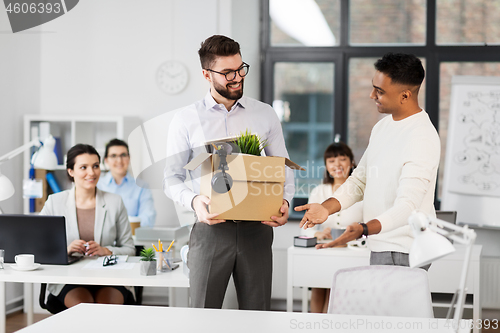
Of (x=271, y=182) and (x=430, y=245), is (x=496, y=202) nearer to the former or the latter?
(x=271, y=182)

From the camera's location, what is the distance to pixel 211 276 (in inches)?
81.1

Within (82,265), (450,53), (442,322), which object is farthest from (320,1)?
(442,322)

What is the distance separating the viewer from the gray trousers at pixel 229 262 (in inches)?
80.7

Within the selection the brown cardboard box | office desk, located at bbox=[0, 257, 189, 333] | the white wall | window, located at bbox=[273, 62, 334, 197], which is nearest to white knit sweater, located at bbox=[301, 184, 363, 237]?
window, located at bbox=[273, 62, 334, 197]

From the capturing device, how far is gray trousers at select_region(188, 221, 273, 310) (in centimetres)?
205

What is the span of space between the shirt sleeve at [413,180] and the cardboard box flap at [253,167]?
0.41 meters

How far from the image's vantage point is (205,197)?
1919mm

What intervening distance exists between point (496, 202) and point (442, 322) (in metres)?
2.92

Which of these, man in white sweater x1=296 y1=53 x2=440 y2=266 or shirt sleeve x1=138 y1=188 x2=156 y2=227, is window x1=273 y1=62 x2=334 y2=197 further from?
man in white sweater x1=296 y1=53 x2=440 y2=266

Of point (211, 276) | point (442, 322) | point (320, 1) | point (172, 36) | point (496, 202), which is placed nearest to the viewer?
point (442, 322)

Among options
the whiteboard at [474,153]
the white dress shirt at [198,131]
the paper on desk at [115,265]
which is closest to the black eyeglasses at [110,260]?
the paper on desk at [115,265]

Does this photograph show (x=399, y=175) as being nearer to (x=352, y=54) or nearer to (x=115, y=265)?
(x=115, y=265)

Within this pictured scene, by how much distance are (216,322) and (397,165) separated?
0.92m

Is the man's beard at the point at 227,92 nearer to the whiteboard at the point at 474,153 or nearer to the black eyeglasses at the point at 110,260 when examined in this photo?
the black eyeglasses at the point at 110,260
